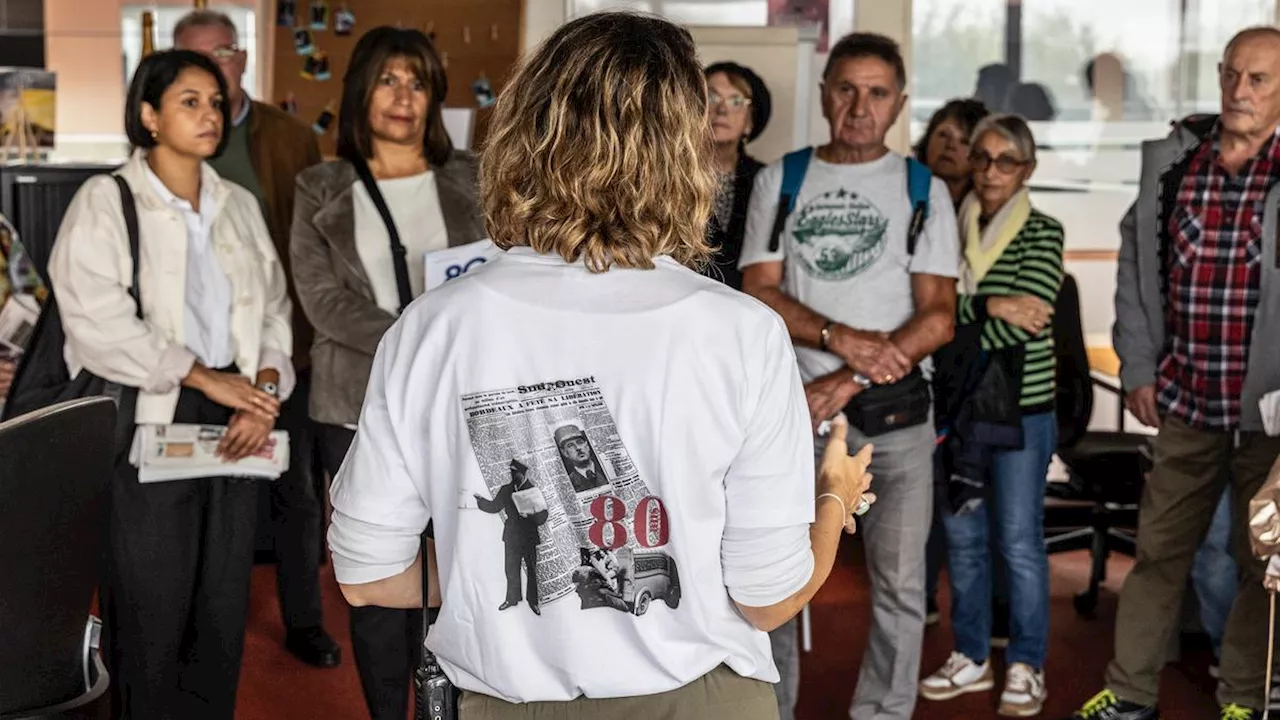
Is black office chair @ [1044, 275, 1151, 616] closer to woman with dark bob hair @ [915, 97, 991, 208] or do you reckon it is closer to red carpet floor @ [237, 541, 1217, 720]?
red carpet floor @ [237, 541, 1217, 720]

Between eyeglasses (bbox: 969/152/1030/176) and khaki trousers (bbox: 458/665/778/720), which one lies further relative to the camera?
eyeglasses (bbox: 969/152/1030/176)

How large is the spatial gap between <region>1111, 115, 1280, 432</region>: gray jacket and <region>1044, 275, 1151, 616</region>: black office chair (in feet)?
3.27

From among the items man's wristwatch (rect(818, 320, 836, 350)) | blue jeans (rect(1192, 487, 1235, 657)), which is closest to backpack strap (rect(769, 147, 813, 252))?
man's wristwatch (rect(818, 320, 836, 350))

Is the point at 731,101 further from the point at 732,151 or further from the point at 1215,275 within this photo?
the point at 1215,275

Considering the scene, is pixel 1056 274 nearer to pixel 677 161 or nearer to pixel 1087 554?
pixel 1087 554

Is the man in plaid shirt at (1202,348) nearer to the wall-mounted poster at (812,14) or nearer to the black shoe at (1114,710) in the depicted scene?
the black shoe at (1114,710)

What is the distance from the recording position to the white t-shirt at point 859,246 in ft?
11.8

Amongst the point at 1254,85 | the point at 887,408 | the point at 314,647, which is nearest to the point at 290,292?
the point at 314,647

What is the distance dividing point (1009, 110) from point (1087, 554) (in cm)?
282

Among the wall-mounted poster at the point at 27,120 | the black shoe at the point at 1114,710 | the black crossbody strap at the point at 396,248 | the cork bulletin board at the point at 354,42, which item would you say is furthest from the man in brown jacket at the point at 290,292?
the black shoe at the point at 1114,710

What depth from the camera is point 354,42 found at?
232 inches

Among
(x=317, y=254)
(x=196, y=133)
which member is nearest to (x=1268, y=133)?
(x=317, y=254)

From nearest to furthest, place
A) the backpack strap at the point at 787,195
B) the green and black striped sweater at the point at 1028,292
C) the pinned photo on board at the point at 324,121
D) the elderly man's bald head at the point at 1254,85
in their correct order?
1. the elderly man's bald head at the point at 1254,85
2. the backpack strap at the point at 787,195
3. the green and black striped sweater at the point at 1028,292
4. the pinned photo on board at the point at 324,121

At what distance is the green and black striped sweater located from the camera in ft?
13.2
